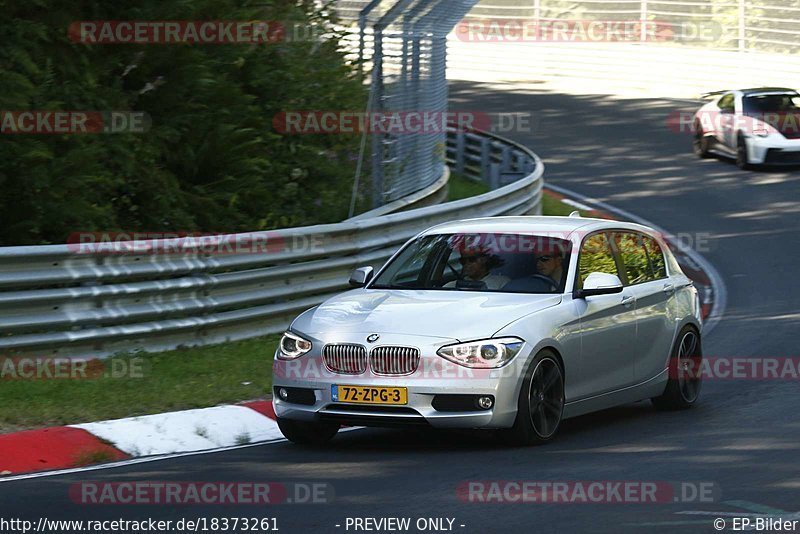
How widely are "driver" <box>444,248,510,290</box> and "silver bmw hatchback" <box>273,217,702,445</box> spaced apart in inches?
0.4

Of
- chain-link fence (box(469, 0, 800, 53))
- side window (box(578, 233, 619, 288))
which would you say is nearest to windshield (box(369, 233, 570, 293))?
side window (box(578, 233, 619, 288))

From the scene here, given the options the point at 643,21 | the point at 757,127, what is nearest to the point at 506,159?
the point at 757,127

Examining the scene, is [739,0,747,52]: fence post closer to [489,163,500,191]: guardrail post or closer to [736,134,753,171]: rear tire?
[736,134,753,171]: rear tire

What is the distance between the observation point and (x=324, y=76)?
17844 mm

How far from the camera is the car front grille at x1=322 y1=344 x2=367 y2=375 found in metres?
8.99

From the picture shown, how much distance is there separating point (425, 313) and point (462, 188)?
15161 millimetres

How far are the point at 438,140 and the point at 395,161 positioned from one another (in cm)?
304

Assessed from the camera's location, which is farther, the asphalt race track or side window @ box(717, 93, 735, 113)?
side window @ box(717, 93, 735, 113)

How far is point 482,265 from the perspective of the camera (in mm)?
10055

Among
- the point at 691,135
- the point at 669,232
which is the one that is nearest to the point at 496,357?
the point at 669,232

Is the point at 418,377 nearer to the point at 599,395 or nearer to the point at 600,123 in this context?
the point at 599,395

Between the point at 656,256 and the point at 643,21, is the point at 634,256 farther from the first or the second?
the point at 643,21

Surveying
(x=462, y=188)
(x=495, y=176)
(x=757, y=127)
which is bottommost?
(x=462, y=188)

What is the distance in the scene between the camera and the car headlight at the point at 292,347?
927 centimetres
